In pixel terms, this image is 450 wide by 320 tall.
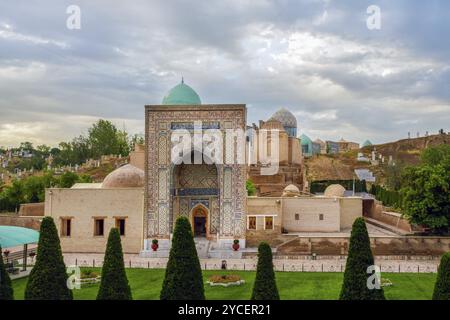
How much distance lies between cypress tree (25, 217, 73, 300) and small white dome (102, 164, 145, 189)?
1387cm

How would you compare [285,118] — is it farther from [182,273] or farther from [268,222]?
[182,273]

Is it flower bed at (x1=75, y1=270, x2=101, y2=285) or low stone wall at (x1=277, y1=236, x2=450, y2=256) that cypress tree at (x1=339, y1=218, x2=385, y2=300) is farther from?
low stone wall at (x1=277, y1=236, x2=450, y2=256)

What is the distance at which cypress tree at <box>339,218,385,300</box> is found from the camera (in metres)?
11.5

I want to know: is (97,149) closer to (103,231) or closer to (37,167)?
(37,167)

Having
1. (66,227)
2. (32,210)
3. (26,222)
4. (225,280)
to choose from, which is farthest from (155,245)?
(32,210)

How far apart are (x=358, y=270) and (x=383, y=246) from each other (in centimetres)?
1252

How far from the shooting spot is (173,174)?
24.9 m

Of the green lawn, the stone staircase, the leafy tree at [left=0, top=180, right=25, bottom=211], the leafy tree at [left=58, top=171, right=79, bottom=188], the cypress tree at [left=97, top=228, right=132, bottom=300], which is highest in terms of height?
the leafy tree at [left=58, top=171, right=79, bottom=188]

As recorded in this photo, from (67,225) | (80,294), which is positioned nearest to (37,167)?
(67,225)

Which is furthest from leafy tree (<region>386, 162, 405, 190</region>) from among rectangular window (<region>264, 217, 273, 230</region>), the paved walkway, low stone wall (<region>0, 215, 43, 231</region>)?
low stone wall (<region>0, 215, 43, 231</region>)

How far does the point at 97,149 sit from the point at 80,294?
47050 millimetres

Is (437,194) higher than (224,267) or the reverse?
higher

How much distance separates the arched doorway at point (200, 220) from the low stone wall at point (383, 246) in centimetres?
449
